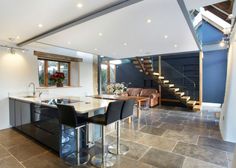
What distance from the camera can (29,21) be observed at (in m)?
2.90

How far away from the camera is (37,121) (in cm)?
322

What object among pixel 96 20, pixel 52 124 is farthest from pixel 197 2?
pixel 52 124

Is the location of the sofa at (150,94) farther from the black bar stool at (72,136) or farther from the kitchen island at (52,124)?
the black bar stool at (72,136)

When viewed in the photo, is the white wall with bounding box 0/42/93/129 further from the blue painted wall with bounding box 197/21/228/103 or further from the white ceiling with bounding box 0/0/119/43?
the blue painted wall with bounding box 197/21/228/103

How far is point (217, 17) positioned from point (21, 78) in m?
8.59

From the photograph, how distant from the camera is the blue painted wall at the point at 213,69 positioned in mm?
7160

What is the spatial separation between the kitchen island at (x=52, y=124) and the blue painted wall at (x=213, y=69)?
253 inches

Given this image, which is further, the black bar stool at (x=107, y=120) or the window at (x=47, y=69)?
the window at (x=47, y=69)

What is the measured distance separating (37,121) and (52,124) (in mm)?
671

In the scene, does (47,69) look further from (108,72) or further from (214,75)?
(214,75)

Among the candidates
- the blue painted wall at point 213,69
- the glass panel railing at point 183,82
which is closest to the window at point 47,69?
the glass panel railing at point 183,82

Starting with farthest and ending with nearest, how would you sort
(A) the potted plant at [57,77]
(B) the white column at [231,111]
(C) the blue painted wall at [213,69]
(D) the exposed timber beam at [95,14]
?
1. (C) the blue painted wall at [213,69]
2. (A) the potted plant at [57,77]
3. (B) the white column at [231,111]
4. (D) the exposed timber beam at [95,14]

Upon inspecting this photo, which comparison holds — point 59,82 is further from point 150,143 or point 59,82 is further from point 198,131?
point 198,131

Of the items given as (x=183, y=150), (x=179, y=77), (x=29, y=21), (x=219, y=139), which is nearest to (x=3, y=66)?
(x=29, y=21)
